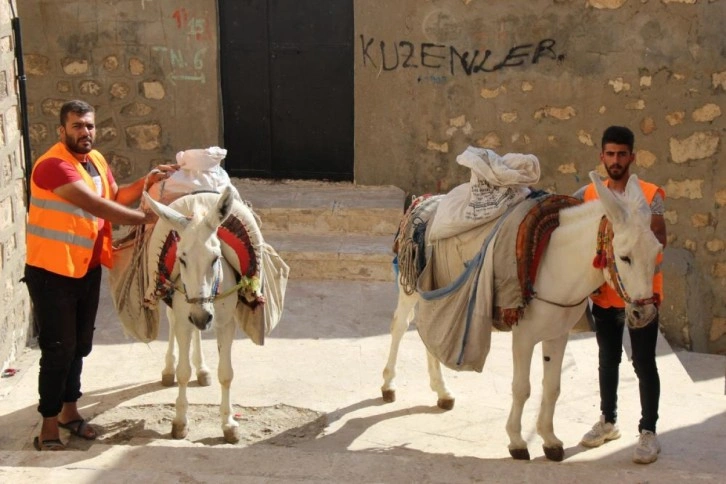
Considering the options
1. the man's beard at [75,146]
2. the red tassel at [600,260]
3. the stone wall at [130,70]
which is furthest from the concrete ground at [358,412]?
the stone wall at [130,70]

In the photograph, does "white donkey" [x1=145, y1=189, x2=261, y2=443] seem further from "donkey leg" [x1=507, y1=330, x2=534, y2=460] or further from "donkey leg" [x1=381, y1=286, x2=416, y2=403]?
"donkey leg" [x1=507, y1=330, x2=534, y2=460]

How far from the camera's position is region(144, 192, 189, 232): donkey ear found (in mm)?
5680

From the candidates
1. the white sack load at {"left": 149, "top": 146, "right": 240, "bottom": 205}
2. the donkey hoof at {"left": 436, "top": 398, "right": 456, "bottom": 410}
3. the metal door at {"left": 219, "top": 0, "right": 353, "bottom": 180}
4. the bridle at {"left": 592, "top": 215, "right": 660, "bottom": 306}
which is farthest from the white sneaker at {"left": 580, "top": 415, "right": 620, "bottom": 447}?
the metal door at {"left": 219, "top": 0, "right": 353, "bottom": 180}

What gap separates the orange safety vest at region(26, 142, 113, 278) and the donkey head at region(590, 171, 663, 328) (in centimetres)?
283

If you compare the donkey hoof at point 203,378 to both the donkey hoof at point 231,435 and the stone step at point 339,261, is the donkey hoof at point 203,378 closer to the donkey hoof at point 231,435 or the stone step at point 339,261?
the donkey hoof at point 231,435

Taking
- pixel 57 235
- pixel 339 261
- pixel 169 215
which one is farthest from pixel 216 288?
pixel 339 261

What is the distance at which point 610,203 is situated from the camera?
5.09 metres

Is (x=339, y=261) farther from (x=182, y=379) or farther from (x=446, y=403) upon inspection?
(x=182, y=379)

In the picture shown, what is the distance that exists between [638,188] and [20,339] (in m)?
4.56

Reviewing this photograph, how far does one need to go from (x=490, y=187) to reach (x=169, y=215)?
5.81ft

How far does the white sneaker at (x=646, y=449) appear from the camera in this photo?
5734mm

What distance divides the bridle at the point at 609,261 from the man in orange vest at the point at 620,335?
340mm

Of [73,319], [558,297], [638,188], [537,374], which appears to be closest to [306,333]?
[537,374]

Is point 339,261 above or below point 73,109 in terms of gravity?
below
